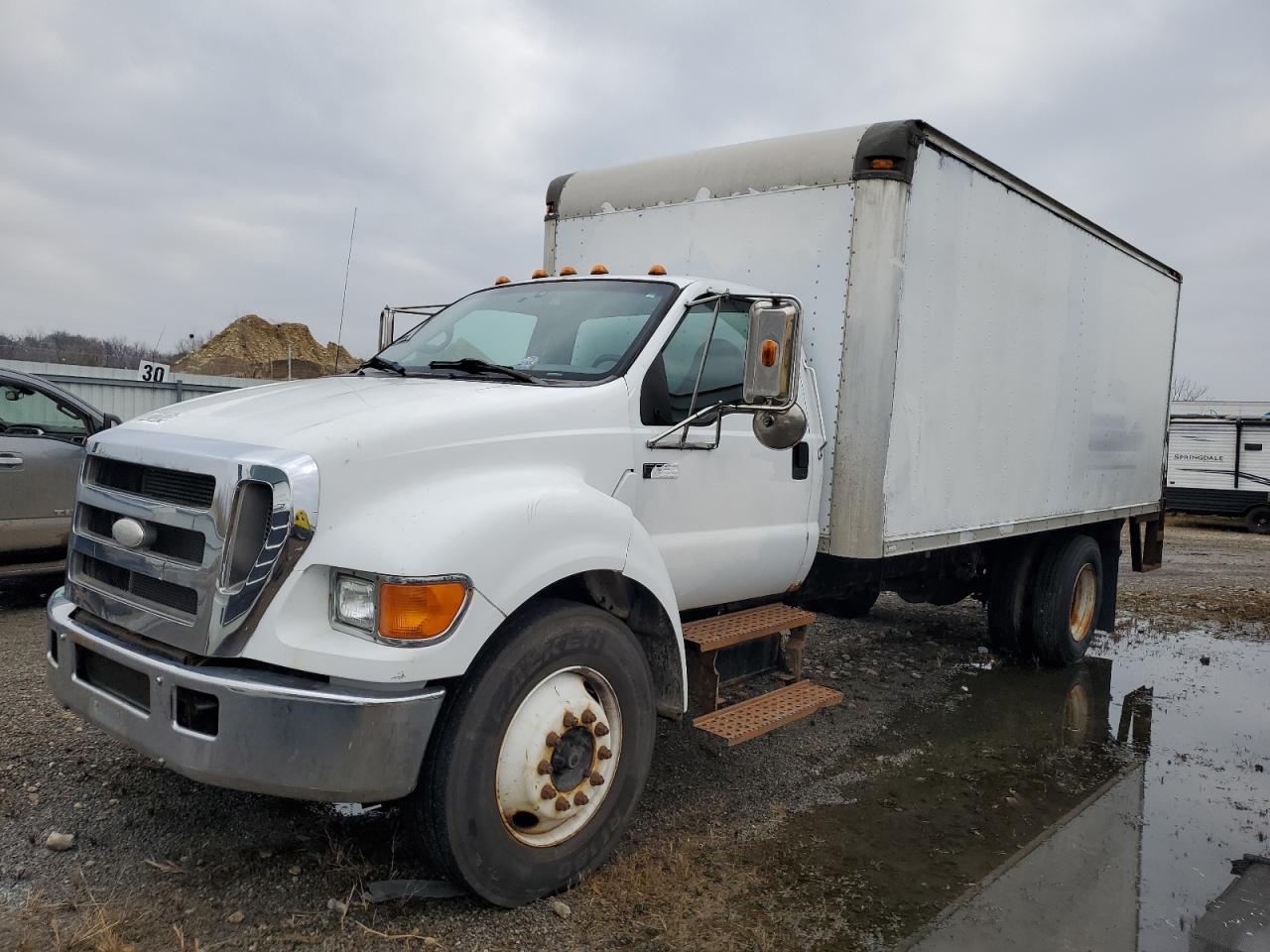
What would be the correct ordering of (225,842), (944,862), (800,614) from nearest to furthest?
(225,842)
(944,862)
(800,614)

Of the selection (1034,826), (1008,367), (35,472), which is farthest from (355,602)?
(35,472)

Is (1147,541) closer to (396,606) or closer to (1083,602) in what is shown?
(1083,602)

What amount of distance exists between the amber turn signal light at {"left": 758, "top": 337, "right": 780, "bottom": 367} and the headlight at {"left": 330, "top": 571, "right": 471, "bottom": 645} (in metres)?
1.40

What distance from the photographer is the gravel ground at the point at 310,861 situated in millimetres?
2996

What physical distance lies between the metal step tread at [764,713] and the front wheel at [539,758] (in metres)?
0.52

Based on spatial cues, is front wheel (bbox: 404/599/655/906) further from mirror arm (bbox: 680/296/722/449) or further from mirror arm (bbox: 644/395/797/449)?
mirror arm (bbox: 680/296/722/449)

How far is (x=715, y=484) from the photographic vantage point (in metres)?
4.07

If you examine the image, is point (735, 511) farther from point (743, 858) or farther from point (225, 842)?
point (225, 842)

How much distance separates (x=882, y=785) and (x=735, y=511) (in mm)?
1680

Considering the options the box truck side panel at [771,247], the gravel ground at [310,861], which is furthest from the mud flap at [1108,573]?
the box truck side panel at [771,247]

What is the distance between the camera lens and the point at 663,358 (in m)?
3.92

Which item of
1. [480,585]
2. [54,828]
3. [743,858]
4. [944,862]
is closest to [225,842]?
[54,828]

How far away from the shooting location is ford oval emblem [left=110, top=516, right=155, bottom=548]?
3000 millimetres

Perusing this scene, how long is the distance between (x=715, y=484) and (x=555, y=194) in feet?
9.39
